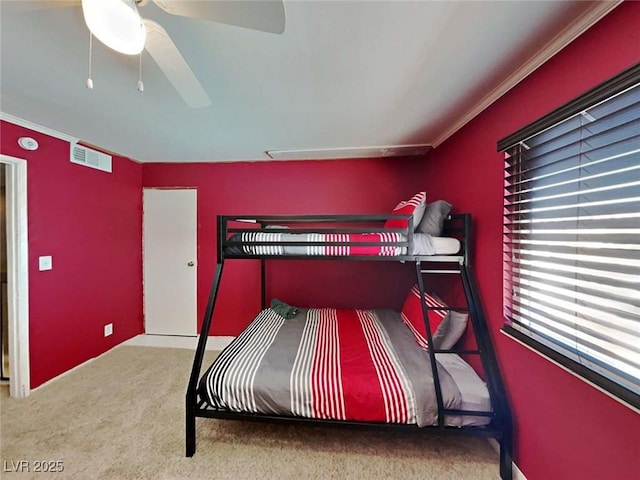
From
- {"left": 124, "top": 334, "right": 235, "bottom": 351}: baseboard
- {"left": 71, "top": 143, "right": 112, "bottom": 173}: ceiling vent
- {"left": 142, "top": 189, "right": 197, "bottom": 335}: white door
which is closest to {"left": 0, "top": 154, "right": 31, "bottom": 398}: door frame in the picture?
{"left": 71, "top": 143, "right": 112, "bottom": 173}: ceiling vent

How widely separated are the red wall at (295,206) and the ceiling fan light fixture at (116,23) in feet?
7.37

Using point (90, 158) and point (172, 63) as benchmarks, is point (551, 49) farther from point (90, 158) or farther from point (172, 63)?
point (90, 158)

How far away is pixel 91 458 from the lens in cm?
150

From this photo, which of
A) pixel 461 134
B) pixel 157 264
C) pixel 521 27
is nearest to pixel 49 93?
pixel 157 264

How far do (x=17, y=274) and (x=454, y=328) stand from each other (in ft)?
11.6

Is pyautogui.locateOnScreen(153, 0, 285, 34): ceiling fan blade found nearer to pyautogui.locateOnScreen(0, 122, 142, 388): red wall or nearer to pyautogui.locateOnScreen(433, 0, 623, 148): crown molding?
pyautogui.locateOnScreen(433, 0, 623, 148): crown molding

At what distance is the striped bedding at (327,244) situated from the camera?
1676mm

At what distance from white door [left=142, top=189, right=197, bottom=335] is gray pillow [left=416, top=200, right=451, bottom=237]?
2747 millimetres

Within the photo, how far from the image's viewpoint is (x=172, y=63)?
1048 millimetres

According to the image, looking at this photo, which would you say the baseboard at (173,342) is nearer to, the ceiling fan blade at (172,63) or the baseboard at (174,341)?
the baseboard at (174,341)

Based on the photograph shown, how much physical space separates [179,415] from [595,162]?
289 cm

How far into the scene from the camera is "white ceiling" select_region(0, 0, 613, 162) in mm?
1031

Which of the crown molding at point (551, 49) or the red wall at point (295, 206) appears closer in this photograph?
the crown molding at point (551, 49)

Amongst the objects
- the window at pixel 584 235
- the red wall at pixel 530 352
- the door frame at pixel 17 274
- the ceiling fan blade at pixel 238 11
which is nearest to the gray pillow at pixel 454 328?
the red wall at pixel 530 352
